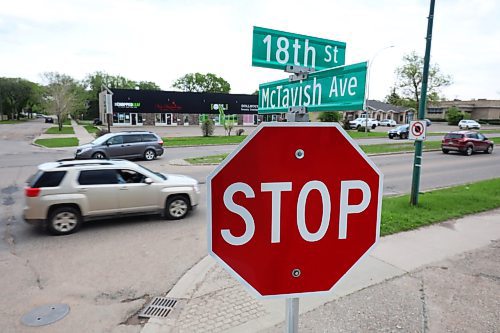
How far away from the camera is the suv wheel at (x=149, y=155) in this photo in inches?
728

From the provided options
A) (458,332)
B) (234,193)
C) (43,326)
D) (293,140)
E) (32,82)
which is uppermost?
(32,82)

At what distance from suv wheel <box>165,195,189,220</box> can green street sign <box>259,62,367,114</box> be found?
557cm

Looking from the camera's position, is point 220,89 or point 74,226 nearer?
point 74,226

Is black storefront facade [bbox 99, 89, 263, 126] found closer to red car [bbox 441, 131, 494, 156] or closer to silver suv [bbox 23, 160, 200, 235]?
red car [bbox 441, 131, 494, 156]

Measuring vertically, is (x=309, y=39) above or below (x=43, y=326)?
above

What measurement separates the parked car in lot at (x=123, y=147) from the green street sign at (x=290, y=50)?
53.6 feet

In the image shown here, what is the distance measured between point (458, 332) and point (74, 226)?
6.59 meters

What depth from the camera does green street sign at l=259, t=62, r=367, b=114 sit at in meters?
1.82

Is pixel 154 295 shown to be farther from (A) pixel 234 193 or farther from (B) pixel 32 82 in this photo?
(B) pixel 32 82

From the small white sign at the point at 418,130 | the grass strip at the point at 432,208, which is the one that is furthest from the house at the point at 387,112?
the small white sign at the point at 418,130

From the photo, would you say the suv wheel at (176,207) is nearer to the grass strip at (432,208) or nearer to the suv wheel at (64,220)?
the suv wheel at (64,220)

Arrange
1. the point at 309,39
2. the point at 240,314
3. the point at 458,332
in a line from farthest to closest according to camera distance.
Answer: the point at 240,314 → the point at 458,332 → the point at 309,39

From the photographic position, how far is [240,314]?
3.77 metres

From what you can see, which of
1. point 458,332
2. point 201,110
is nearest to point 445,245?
point 458,332
